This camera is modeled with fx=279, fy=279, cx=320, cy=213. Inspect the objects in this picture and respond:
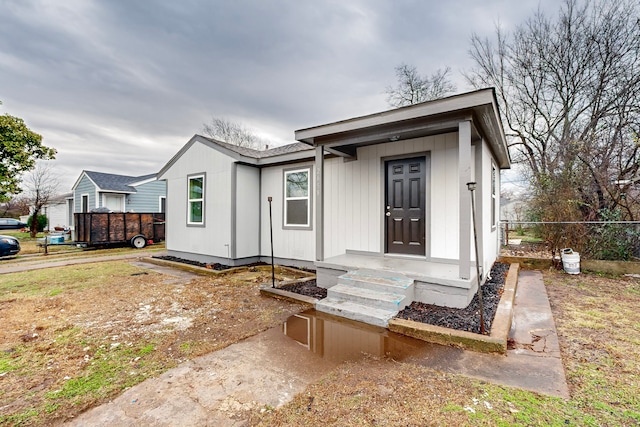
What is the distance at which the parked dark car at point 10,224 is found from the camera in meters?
25.0

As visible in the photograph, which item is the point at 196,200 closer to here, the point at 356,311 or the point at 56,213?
the point at 356,311

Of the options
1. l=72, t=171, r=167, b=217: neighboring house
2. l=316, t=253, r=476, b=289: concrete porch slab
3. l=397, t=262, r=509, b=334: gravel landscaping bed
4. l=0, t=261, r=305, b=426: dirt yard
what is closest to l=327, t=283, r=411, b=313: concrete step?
l=397, t=262, r=509, b=334: gravel landscaping bed

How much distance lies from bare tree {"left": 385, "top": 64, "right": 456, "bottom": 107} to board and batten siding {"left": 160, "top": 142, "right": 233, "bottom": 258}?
42.8 feet

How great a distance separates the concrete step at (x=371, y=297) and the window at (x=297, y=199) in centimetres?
277

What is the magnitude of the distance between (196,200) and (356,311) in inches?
242

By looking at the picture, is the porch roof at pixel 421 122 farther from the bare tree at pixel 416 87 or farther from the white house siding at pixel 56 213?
the white house siding at pixel 56 213

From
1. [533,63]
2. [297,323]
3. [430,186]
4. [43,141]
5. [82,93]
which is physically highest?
[533,63]

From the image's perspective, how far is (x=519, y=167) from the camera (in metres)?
13.2

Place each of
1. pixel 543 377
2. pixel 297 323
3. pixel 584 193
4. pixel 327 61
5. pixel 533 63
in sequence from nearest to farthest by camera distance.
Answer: pixel 543 377, pixel 297 323, pixel 584 193, pixel 327 61, pixel 533 63

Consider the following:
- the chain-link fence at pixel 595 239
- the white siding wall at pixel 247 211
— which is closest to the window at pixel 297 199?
the white siding wall at pixel 247 211

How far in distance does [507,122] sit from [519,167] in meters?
2.19

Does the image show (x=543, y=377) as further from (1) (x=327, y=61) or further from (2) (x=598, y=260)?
(1) (x=327, y=61)

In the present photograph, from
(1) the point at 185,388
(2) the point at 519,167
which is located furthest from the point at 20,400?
(2) the point at 519,167

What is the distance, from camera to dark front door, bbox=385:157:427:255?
5.29 metres
